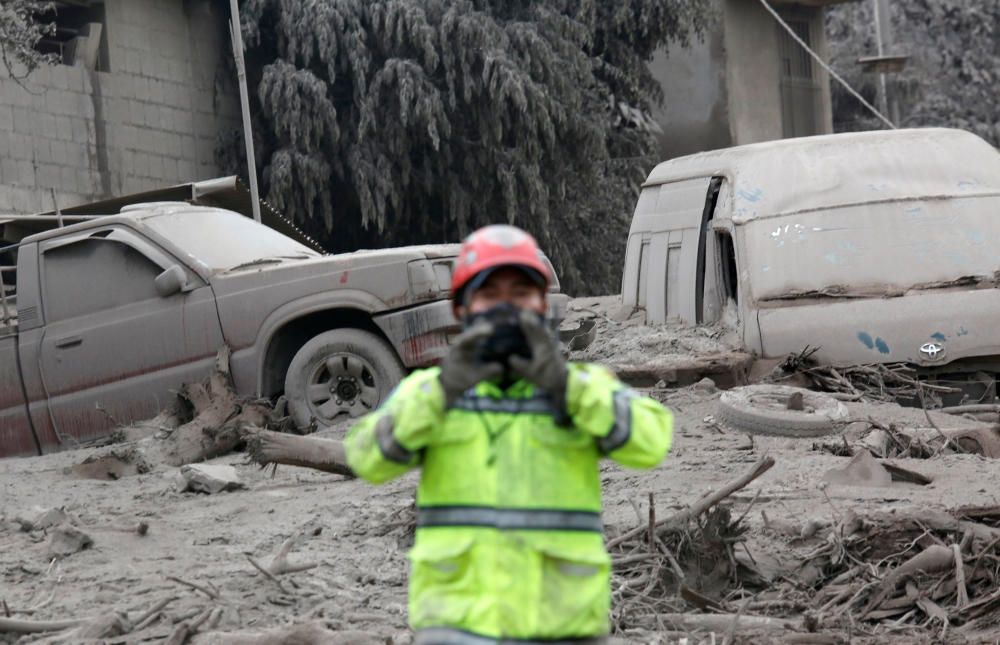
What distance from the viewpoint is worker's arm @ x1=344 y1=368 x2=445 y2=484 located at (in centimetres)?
335

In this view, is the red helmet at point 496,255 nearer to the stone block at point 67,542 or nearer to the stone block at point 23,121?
the stone block at point 67,542

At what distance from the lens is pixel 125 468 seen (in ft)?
31.1

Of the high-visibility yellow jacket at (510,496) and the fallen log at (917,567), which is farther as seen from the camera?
the fallen log at (917,567)

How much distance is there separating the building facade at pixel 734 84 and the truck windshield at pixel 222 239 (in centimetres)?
1468

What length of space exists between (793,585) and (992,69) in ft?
105

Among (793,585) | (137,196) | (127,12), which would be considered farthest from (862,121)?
(793,585)

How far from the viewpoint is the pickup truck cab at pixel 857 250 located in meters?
10.2

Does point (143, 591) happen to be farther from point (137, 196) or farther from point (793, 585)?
point (137, 196)

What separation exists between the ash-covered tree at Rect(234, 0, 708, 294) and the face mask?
15.1m

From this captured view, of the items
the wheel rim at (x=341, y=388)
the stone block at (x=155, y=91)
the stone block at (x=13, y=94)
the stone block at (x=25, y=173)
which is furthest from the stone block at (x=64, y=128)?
the wheel rim at (x=341, y=388)

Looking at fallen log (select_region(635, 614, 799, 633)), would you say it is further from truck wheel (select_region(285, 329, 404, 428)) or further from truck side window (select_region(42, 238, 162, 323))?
truck side window (select_region(42, 238, 162, 323))

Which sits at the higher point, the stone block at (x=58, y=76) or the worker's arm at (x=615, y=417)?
the stone block at (x=58, y=76)

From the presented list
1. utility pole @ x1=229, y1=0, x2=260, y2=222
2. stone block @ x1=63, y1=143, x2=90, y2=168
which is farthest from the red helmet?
stone block @ x1=63, y1=143, x2=90, y2=168

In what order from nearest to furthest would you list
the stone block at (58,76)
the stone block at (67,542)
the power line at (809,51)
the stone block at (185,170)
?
the stone block at (67,542) < the stone block at (58,76) < the stone block at (185,170) < the power line at (809,51)
